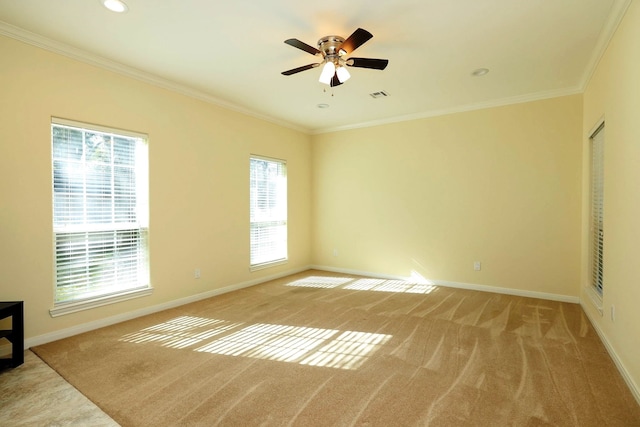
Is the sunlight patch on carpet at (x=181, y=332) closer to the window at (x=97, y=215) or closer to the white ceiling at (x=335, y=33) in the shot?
the window at (x=97, y=215)

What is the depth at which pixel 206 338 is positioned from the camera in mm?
3102

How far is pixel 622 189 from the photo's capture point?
2.48 meters

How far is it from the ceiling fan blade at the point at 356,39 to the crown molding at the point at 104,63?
2387 mm

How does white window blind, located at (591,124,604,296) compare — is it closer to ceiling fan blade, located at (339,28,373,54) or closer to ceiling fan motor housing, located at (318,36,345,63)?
ceiling fan blade, located at (339,28,373,54)

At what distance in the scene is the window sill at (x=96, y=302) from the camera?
3.07m

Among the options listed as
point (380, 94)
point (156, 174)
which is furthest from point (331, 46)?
point (156, 174)

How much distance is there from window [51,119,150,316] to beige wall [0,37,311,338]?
0.31 ft

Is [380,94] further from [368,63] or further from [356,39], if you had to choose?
[356,39]

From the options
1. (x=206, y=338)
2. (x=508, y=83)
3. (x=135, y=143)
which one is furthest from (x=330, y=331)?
(x=508, y=83)

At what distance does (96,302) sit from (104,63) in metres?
2.49

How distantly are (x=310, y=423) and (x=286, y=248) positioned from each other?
13.5ft

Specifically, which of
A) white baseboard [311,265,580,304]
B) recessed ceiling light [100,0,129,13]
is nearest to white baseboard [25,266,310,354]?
white baseboard [311,265,580,304]

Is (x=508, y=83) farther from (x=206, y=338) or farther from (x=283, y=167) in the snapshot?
(x=206, y=338)

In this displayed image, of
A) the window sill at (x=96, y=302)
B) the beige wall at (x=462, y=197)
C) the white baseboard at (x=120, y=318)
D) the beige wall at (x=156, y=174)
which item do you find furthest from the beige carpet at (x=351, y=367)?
the beige wall at (x=462, y=197)
